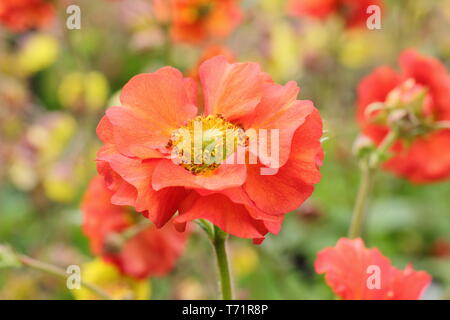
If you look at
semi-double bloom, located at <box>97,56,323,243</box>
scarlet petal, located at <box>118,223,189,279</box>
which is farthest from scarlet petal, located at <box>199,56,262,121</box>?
scarlet petal, located at <box>118,223,189,279</box>

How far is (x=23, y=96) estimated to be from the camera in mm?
1502

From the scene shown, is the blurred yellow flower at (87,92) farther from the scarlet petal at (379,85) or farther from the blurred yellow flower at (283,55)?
the scarlet petal at (379,85)

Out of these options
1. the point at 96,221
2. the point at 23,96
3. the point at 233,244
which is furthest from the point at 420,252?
the point at 23,96

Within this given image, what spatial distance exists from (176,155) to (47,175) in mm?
921

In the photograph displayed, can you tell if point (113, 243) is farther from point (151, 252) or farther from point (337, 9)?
point (337, 9)

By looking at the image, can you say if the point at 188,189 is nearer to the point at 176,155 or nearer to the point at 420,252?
the point at 176,155

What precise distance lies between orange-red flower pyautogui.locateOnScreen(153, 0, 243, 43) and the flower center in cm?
70

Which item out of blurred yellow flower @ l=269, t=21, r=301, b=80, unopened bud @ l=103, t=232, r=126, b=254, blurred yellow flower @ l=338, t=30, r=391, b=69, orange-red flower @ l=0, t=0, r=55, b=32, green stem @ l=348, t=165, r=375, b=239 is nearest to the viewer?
green stem @ l=348, t=165, r=375, b=239

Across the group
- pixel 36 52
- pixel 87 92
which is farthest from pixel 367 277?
pixel 36 52

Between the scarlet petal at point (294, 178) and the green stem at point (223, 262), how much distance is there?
5cm

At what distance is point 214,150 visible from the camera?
1.86 feet

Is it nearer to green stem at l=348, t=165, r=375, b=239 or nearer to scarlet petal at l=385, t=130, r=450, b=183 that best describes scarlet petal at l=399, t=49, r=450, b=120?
scarlet petal at l=385, t=130, r=450, b=183

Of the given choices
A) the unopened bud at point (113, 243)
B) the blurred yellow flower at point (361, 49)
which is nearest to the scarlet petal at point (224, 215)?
the unopened bud at point (113, 243)

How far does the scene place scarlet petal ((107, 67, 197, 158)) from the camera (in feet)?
1.78
